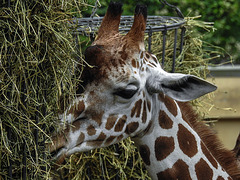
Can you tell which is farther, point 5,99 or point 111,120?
point 111,120

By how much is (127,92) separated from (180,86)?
0.28 m

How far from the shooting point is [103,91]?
8.48 ft

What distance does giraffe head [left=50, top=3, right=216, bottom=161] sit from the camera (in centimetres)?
256

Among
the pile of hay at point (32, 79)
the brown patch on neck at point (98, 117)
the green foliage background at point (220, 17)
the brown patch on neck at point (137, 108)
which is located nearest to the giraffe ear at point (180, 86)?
the brown patch on neck at point (137, 108)

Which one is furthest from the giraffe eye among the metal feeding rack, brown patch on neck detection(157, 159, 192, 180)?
the metal feeding rack

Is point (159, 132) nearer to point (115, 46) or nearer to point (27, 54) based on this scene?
point (115, 46)

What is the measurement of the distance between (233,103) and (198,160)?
468 centimetres

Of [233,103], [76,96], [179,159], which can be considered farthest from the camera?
[233,103]

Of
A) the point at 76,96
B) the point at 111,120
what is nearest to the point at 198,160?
the point at 111,120

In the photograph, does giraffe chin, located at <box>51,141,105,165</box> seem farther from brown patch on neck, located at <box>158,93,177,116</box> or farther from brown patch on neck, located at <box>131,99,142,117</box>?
brown patch on neck, located at <box>158,93,177,116</box>

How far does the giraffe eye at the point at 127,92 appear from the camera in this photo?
260 centimetres

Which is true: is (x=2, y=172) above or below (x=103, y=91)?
below

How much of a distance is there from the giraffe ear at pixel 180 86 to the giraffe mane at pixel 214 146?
33cm

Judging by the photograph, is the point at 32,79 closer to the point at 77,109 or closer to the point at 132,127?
the point at 77,109
